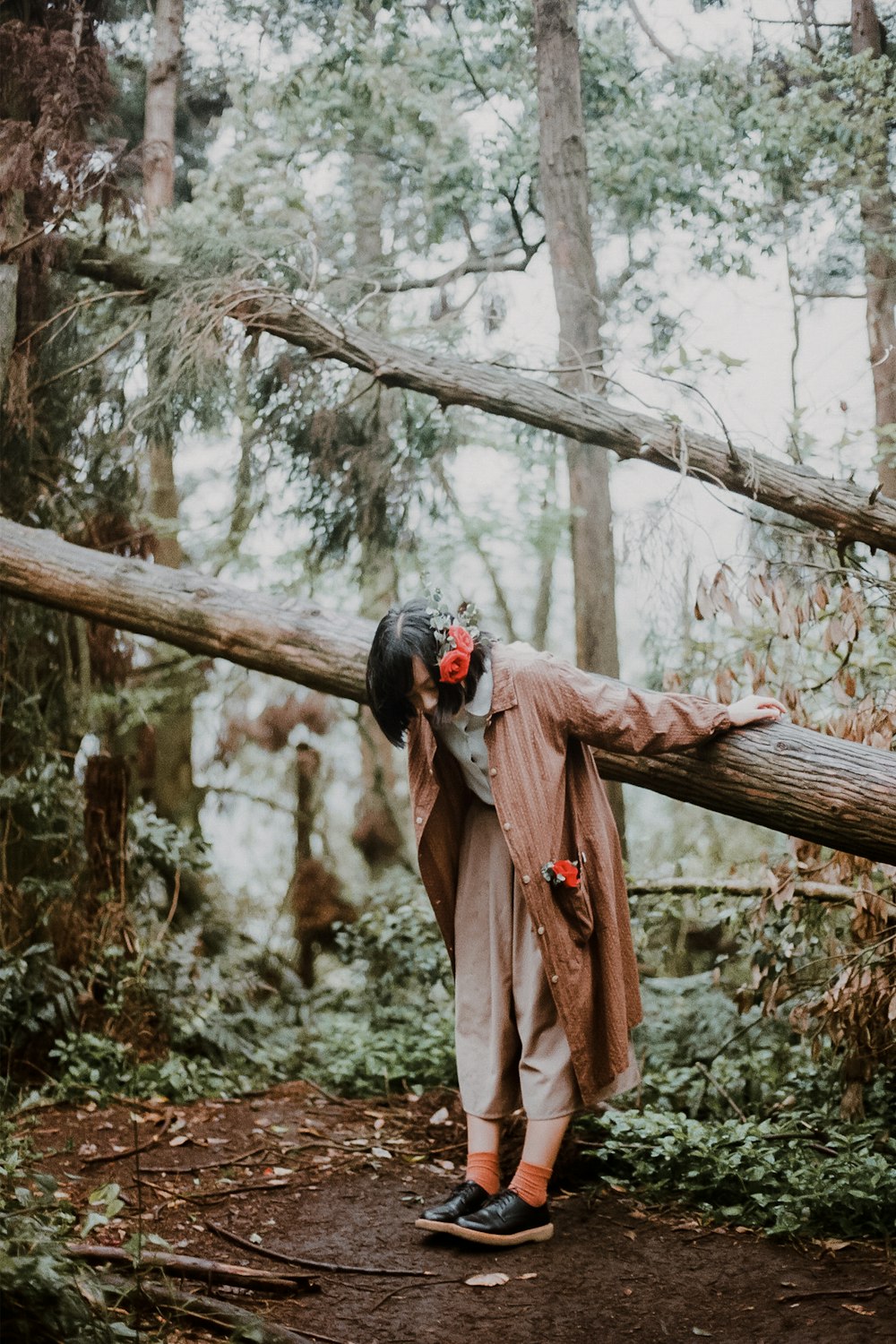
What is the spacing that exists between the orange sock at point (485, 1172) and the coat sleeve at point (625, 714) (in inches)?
50.3

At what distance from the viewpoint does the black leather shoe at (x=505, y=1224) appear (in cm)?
298

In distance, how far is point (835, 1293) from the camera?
8.66 ft

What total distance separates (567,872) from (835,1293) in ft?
3.93

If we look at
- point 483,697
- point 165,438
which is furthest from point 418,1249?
point 165,438

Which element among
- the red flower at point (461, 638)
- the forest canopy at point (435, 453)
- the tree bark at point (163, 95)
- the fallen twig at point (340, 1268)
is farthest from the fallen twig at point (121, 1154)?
the tree bark at point (163, 95)

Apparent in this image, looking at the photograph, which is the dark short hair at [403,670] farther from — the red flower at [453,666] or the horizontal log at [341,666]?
the horizontal log at [341,666]

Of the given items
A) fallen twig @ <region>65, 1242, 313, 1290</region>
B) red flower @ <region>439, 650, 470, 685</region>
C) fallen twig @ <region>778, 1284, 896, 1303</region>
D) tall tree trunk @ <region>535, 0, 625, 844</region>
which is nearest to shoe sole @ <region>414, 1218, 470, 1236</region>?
fallen twig @ <region>65, 1242, 313, 1290</region>

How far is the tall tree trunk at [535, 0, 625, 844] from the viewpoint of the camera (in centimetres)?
543

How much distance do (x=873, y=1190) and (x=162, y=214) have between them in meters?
5.44

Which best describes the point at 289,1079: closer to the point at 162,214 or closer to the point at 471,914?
the point at 471,914

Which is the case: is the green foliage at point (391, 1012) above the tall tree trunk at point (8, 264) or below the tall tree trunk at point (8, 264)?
below

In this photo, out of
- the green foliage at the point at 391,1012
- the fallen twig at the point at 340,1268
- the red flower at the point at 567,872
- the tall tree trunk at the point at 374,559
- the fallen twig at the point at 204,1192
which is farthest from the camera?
the tall tree trunk at the point at 374,559

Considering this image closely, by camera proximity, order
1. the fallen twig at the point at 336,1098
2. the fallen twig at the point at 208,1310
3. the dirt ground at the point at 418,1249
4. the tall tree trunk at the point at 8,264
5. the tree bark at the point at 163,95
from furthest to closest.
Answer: the tree bark at the point at 163,95, the tall tree trunk at the point at 8,264, the fallen twig at the point at 336,1098, the dirt ground at the point at 418,1249, the fallen twig at the point at 208,1310

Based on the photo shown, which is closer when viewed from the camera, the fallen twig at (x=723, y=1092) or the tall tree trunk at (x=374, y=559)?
the fallen twig at (x=723, y=1092)
